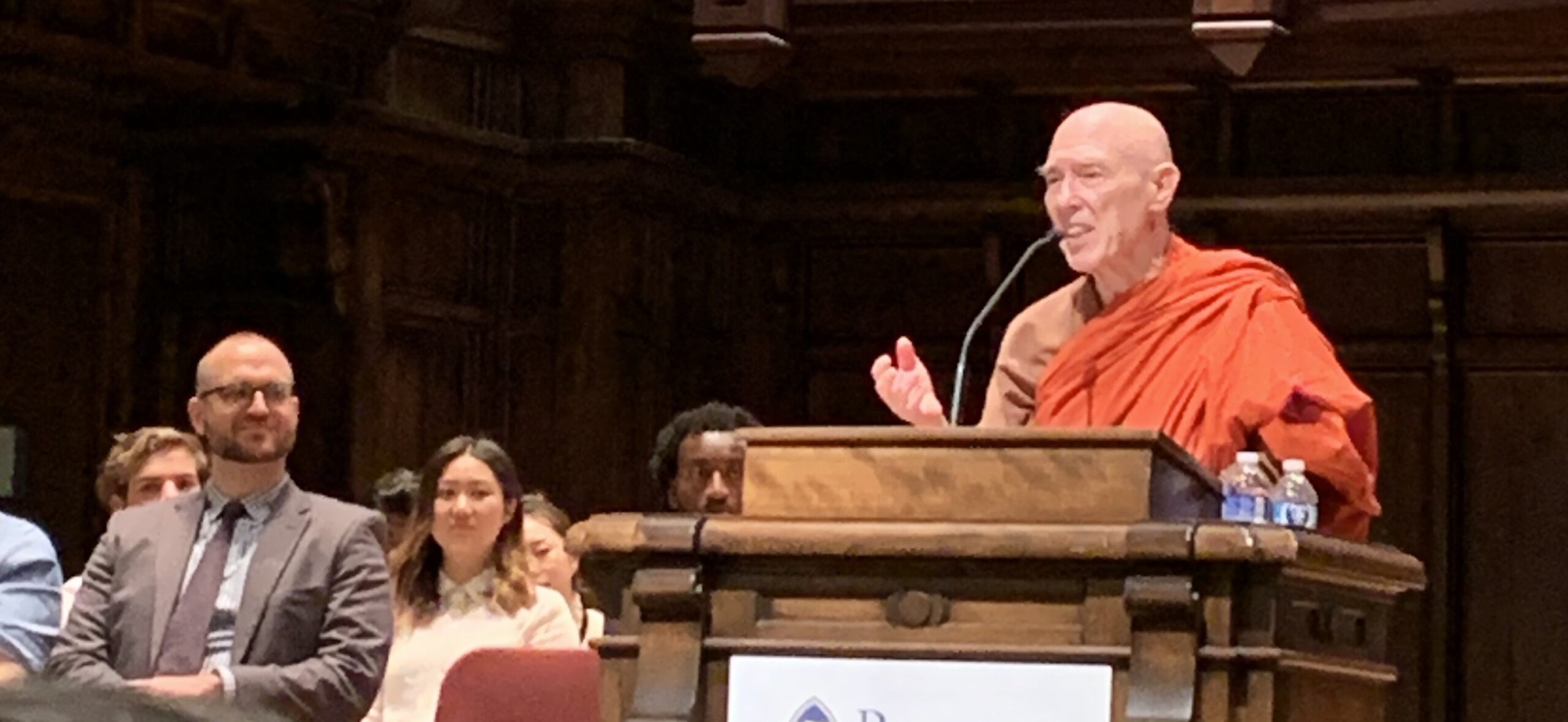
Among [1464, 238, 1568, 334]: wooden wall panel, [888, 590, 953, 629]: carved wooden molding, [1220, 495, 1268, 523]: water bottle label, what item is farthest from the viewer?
[1464, 238, 1568, 334]: wooden wall panel

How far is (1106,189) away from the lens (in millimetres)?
3070

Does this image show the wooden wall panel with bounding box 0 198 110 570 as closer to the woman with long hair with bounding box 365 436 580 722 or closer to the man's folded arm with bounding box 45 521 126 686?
the woman with long hair with bounding box 365 436 580 722

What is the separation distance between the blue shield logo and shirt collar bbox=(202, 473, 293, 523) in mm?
1402

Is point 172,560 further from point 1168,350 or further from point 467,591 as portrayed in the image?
point 1168,350

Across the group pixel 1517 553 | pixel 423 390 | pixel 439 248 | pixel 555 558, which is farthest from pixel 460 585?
pixel 1517 553

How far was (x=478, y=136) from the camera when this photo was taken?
7.28 metres

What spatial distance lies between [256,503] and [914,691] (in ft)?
4.97

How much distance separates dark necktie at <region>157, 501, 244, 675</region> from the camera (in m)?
3.70

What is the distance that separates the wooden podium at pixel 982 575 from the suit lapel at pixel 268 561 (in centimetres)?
107

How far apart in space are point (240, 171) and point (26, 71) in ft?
2.13

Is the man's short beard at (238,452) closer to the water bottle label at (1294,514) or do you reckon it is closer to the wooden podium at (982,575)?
the wooden podium at (982,575)

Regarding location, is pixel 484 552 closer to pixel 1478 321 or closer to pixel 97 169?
pixel 97 169

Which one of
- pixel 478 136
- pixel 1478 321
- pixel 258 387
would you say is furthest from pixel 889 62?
pixel 258 387

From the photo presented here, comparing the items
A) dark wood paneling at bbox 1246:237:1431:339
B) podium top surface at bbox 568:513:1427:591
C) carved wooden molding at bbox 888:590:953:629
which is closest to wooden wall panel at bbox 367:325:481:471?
dark wood paneling at bbox 1246:237:1431:339
